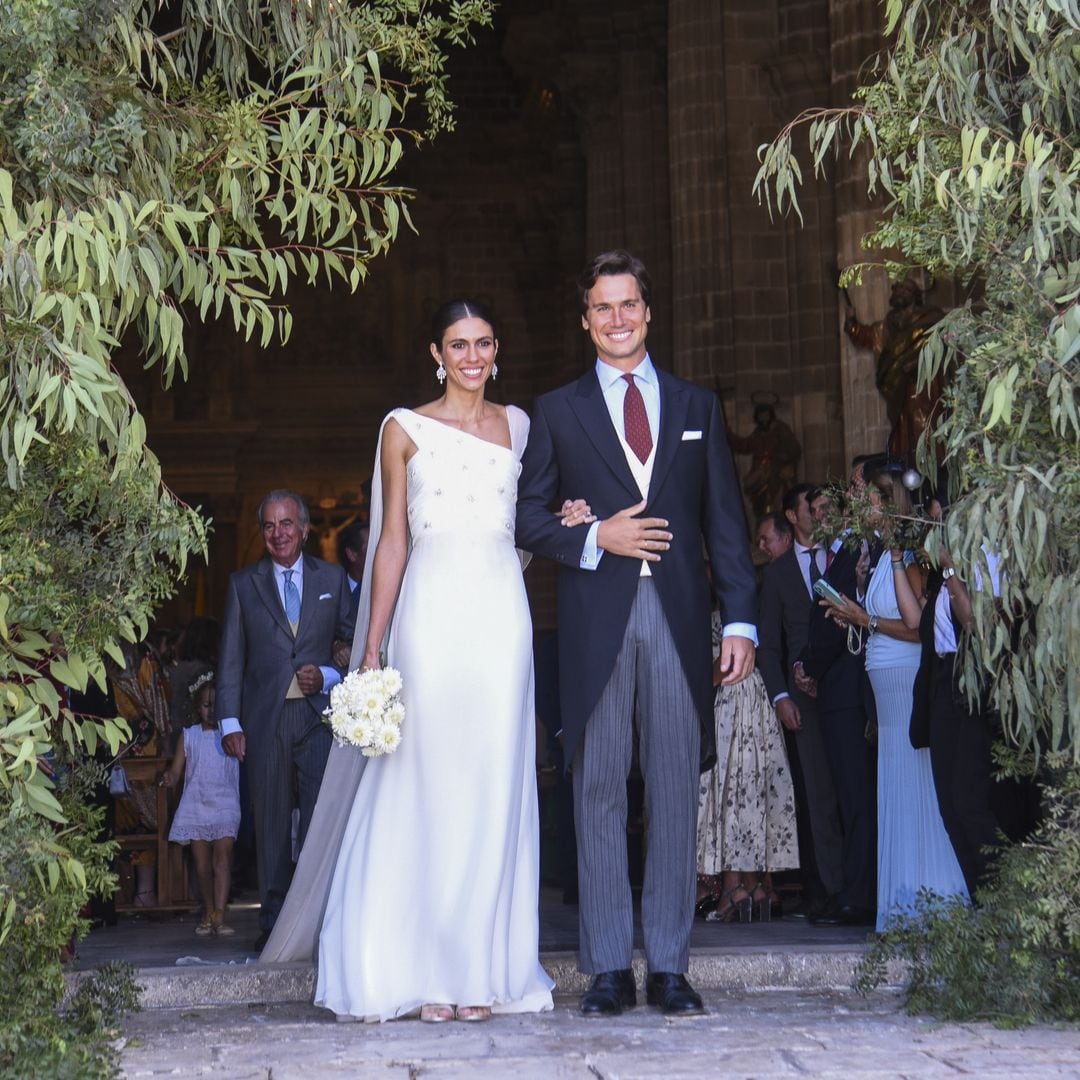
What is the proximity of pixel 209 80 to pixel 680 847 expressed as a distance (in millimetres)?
2640

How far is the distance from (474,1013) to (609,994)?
398 millimetres

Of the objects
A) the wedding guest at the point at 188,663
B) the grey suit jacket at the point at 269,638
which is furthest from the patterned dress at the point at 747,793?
the wedding guest at the point at 188,663

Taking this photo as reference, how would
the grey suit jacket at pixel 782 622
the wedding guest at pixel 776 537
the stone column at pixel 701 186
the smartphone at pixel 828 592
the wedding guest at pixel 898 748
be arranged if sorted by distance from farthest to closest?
the stone column at pixel 701 186 → the wedding guest at pixel 776 537 → the grey suit jacket at pixel 782 622 → the smartphone at pixel 828 592 → the wedding guest at pixel 898 748

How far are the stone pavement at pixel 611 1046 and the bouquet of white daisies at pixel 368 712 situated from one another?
820 mm

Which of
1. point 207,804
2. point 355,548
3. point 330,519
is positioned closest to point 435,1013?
point 355,548

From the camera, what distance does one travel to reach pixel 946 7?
18.2ft

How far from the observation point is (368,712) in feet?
17.3

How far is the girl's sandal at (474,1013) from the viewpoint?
208 inches

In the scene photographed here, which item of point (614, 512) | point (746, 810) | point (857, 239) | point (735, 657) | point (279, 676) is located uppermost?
point (857, 239)

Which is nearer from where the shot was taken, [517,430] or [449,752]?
[449,752]

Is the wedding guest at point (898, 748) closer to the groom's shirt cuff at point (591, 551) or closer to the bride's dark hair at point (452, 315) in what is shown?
the groom's shirt cuff at point (591, 551)

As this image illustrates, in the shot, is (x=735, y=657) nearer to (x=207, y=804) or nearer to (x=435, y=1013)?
(x=435, y=1013)

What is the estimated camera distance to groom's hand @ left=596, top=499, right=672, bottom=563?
17.4 feet

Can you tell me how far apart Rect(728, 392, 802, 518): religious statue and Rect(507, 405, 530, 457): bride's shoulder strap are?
9.08m
